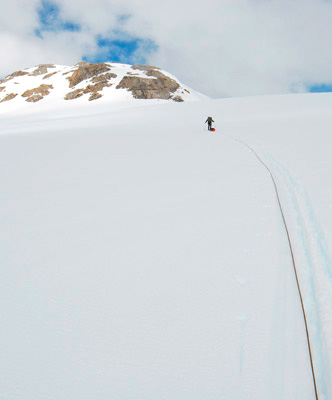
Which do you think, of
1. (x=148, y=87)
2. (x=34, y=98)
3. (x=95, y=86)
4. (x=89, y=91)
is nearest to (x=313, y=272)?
(x=148, y=87)

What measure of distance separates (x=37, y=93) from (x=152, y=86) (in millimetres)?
34741

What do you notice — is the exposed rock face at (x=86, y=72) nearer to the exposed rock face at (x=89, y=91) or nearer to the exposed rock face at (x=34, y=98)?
the exposed rock face at (x=89, y=91)

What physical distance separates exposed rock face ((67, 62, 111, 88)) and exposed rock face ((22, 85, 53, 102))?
23.3ft

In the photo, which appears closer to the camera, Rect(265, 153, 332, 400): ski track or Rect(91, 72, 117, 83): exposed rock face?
Rect(265, 153, 332, 400): ski track

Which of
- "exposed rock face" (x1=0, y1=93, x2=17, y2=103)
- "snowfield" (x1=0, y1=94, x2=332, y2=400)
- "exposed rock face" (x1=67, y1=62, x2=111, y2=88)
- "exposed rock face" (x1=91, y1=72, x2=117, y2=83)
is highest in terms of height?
"exposed rock face" (x1=67, y1=62, x2=111, y2=88)

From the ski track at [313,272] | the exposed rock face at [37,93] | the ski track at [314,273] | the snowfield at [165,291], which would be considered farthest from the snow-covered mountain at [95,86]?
the ski track at [314,273]

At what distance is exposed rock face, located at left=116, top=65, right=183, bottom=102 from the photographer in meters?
66.9

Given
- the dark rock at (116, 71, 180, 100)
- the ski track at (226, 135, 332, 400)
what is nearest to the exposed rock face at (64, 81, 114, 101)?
the dark rock at (116, 71, 180, 100)

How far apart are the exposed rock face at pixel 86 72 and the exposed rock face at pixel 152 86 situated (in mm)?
13363

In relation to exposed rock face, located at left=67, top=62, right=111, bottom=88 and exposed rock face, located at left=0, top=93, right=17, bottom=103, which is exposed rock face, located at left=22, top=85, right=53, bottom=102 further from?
exposed rock face, located at left=67, top=62, right=111, bottom=88

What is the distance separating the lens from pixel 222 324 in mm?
2010

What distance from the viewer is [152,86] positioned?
230 feet

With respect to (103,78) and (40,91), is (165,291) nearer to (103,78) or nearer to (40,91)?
(103,78)

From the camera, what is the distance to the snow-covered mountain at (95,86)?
67625mm
